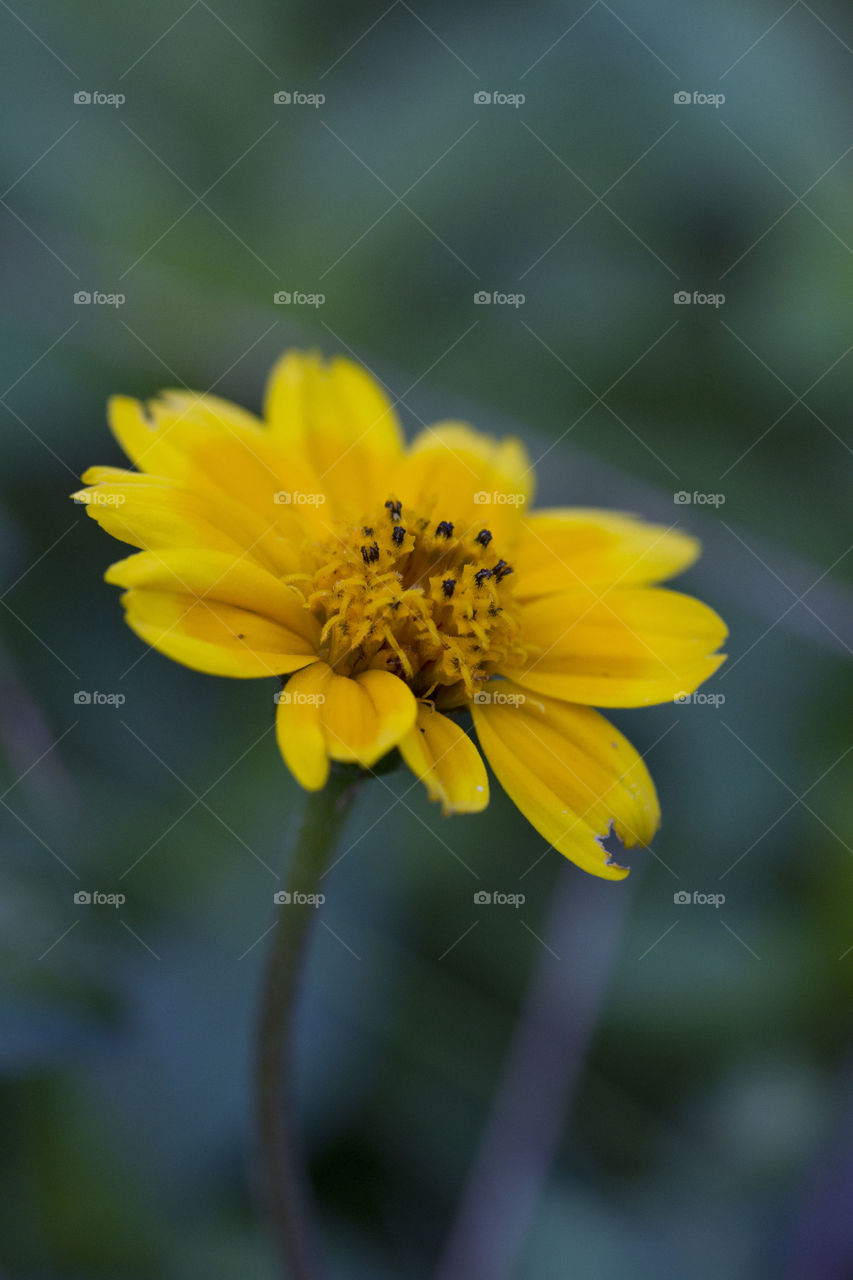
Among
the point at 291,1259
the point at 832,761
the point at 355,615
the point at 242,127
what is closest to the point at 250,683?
the point at 355,615

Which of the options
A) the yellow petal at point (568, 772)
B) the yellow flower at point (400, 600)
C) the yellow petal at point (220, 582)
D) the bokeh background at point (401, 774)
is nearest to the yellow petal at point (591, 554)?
the yellow flower at point (400, 600)

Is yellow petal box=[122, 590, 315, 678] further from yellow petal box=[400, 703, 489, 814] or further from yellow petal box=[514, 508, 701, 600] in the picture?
yellow petal box=[514, 508, 701, 600]

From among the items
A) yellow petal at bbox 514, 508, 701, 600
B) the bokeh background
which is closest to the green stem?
the bokeh background

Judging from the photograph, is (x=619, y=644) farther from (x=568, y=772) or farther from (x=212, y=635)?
(x=212, y=635)

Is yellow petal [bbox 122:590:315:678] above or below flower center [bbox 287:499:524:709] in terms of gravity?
below

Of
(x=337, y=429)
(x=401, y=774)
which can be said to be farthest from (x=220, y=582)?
(x=401, y=774)
